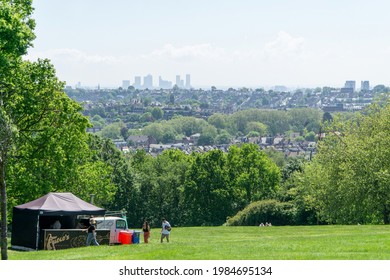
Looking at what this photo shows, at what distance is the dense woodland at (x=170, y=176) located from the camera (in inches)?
1551

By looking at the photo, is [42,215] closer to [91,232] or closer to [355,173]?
[91,232]

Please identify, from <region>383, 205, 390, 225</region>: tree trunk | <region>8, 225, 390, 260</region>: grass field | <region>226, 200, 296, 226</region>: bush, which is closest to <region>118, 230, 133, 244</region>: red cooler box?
<region>8, 225, 390, 260</region>: grass field

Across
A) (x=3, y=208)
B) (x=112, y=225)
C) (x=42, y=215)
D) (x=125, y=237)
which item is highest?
(x=3, y=208)

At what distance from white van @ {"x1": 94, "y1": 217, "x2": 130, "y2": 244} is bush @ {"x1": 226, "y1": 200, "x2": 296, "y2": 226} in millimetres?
33973

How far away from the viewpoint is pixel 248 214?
7188cm

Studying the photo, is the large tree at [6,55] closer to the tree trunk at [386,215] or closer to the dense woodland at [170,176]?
the dense woodland at [170,176]

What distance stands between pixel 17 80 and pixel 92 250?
1172cm

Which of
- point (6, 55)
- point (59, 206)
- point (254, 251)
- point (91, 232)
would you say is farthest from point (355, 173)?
point (6, 55)

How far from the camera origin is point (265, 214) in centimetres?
7181

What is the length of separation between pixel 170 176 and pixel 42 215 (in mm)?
60458

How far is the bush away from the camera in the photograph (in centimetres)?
7088

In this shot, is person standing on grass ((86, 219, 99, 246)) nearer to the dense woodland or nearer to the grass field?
the grass field
